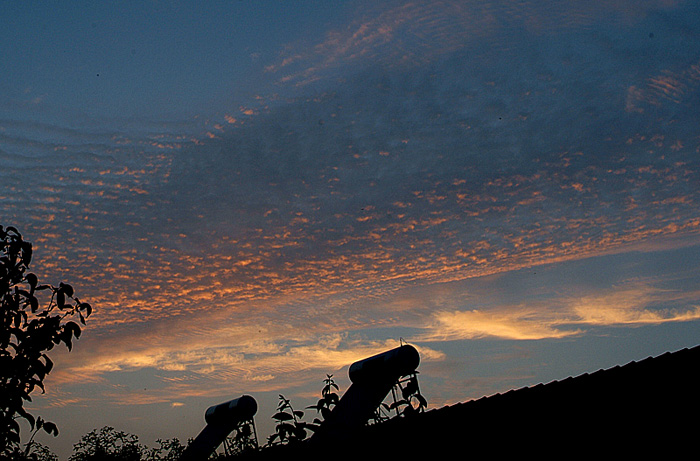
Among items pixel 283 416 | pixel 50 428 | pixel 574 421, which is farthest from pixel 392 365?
pixel 50 428

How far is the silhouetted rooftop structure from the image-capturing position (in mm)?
6988

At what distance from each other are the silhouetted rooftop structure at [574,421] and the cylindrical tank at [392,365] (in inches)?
201

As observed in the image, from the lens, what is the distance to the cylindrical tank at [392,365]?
1450 cm

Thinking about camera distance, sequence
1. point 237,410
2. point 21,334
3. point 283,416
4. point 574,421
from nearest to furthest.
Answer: point 21,334 < point 574,421 < point 283,416 < point 237,410

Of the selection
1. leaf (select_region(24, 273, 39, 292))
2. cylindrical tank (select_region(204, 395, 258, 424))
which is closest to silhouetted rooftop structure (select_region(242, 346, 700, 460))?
leaf (select_region(24, 273, 39, 292))

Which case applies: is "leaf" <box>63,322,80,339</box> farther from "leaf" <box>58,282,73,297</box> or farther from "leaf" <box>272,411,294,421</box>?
"leaf" <box>272,411,294,421</box>

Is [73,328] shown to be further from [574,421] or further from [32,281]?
[574,421]

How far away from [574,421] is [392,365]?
7333 mm

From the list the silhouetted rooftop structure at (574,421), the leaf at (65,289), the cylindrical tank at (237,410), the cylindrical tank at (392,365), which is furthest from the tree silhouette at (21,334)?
the cylindrical tank at (237,410)

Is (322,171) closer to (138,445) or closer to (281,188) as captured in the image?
(281,188)

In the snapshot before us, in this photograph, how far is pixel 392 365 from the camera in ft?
47.8

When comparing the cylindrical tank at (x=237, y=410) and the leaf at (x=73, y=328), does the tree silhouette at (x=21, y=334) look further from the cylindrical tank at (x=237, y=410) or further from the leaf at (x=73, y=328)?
the cylindrical tank at (x=237, y=410)

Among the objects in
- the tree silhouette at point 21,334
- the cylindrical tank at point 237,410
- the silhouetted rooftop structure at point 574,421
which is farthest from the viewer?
the cylindrical tank at point 237,410

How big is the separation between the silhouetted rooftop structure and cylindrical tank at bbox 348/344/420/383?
511cm
